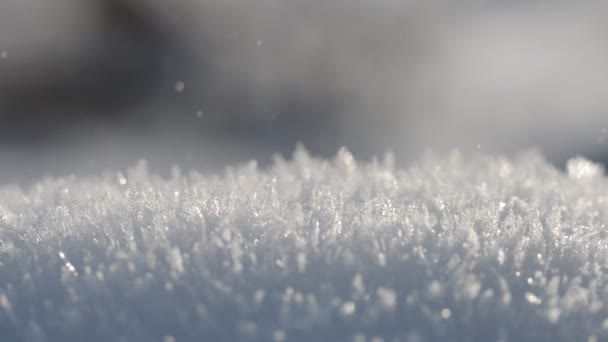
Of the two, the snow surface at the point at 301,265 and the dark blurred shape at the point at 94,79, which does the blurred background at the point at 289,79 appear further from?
the snow surface at the point at 301,265

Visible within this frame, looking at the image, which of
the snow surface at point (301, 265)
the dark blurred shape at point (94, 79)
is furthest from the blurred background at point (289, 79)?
the snow surface at point (301, 265)

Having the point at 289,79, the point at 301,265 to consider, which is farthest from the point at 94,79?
the point at 301,265

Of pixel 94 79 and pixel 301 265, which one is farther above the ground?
pixel 94 79

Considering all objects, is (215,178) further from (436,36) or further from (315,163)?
(436,36)

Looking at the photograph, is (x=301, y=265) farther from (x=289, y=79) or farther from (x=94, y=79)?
(x=94, y=79)

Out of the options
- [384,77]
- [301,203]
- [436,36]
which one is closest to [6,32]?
[384,77]

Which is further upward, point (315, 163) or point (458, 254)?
point (315, 163)
